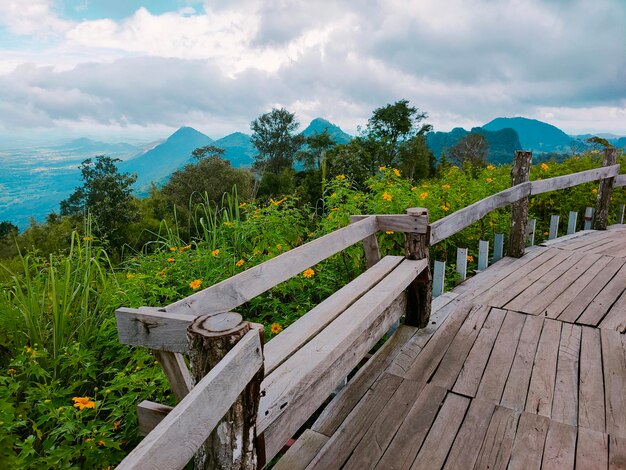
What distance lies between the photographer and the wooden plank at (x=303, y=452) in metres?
2.04

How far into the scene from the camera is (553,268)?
190 inches

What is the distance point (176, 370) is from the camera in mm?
1702

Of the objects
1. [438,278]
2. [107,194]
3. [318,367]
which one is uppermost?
[318,367]

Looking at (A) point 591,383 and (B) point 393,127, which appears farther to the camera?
(B) point 393,127

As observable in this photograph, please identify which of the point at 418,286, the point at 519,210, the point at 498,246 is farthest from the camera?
the point at 519,210

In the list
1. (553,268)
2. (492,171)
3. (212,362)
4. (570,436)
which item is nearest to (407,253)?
(570,436)

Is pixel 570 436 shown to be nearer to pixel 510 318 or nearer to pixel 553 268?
pixel 510 318

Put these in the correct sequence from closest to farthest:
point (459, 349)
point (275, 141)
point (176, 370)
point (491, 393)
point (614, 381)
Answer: point (176, 370) < point (491, 393) < point (614, 381) < point (459, 349) < point (275, 141)

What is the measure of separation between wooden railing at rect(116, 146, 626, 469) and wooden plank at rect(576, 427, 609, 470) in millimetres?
1145

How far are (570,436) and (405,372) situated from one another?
0.94 metres

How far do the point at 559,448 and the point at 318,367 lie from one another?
128cm

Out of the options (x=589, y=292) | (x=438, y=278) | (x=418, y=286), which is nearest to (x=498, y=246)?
(x=589, y=292)

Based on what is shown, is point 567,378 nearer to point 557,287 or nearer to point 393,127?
point 557,287

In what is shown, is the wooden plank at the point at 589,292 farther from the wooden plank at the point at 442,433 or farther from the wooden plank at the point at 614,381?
the wooden plank at the point at 442,433
